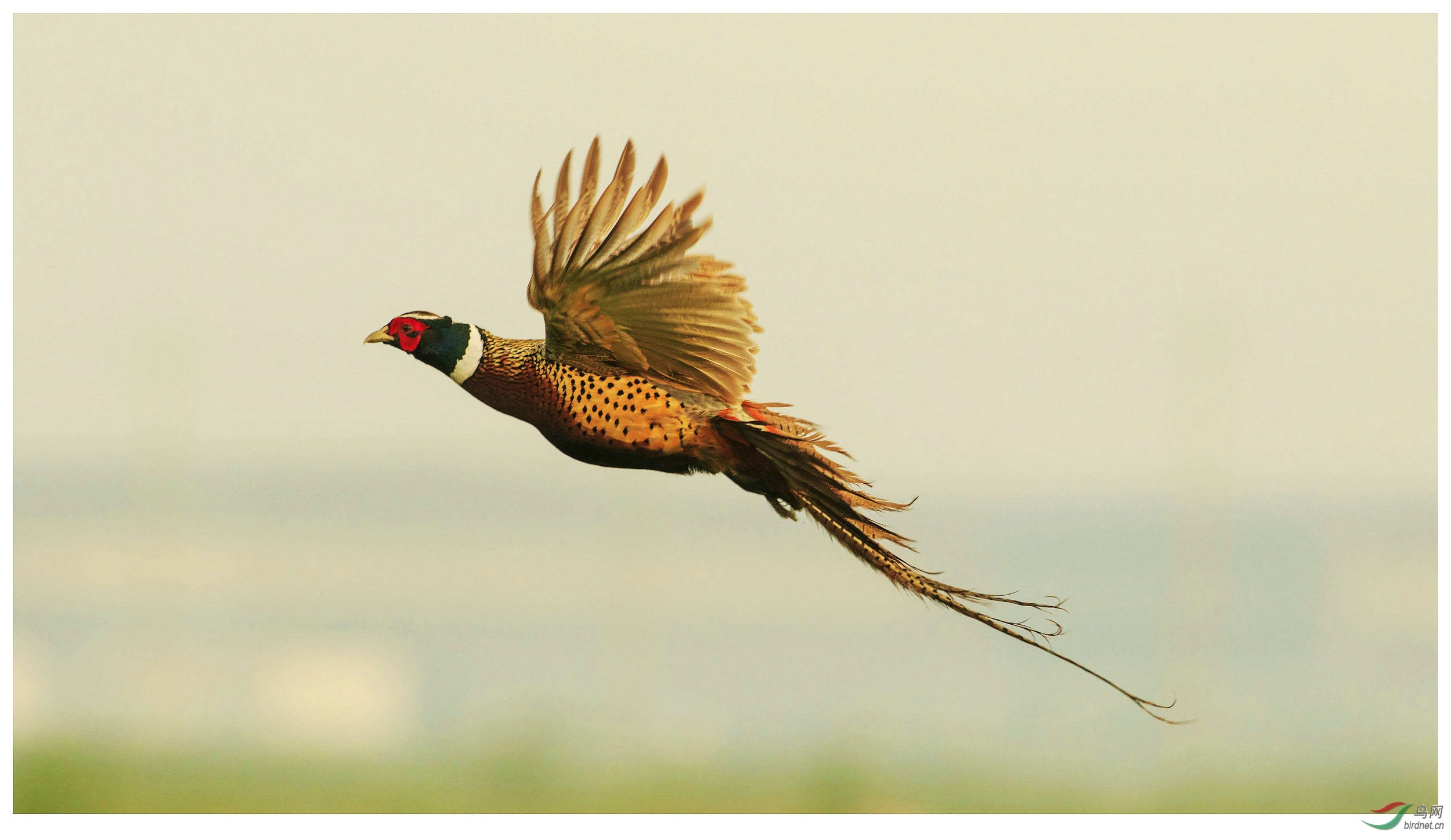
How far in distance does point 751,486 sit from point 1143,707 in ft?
4.66

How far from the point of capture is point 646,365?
3.79m

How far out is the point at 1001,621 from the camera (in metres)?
3.85

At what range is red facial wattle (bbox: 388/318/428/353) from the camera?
12.7ft

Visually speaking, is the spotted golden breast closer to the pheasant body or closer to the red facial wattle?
the pheasant body

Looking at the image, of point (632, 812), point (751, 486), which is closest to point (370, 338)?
point (751, 486)

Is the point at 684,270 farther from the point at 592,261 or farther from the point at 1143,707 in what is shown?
the point at 1143,707

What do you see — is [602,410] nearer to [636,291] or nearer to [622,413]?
[622,413]

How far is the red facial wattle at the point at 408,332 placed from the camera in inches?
152

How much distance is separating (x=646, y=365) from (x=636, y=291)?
0.24 m

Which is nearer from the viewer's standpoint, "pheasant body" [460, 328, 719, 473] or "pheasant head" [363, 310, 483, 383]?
"pheasant body" [460, 328, 719, 473]

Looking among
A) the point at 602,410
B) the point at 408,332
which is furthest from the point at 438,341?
the point at 602,410

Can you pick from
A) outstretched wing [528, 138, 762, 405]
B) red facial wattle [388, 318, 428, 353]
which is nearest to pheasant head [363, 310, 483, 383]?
red facial wattle [388, 318, 428, 353]

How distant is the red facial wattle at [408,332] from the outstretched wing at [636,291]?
386 millimetres

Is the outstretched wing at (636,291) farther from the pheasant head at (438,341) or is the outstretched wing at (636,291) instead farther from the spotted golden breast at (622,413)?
the pheasant head at (438,341)
